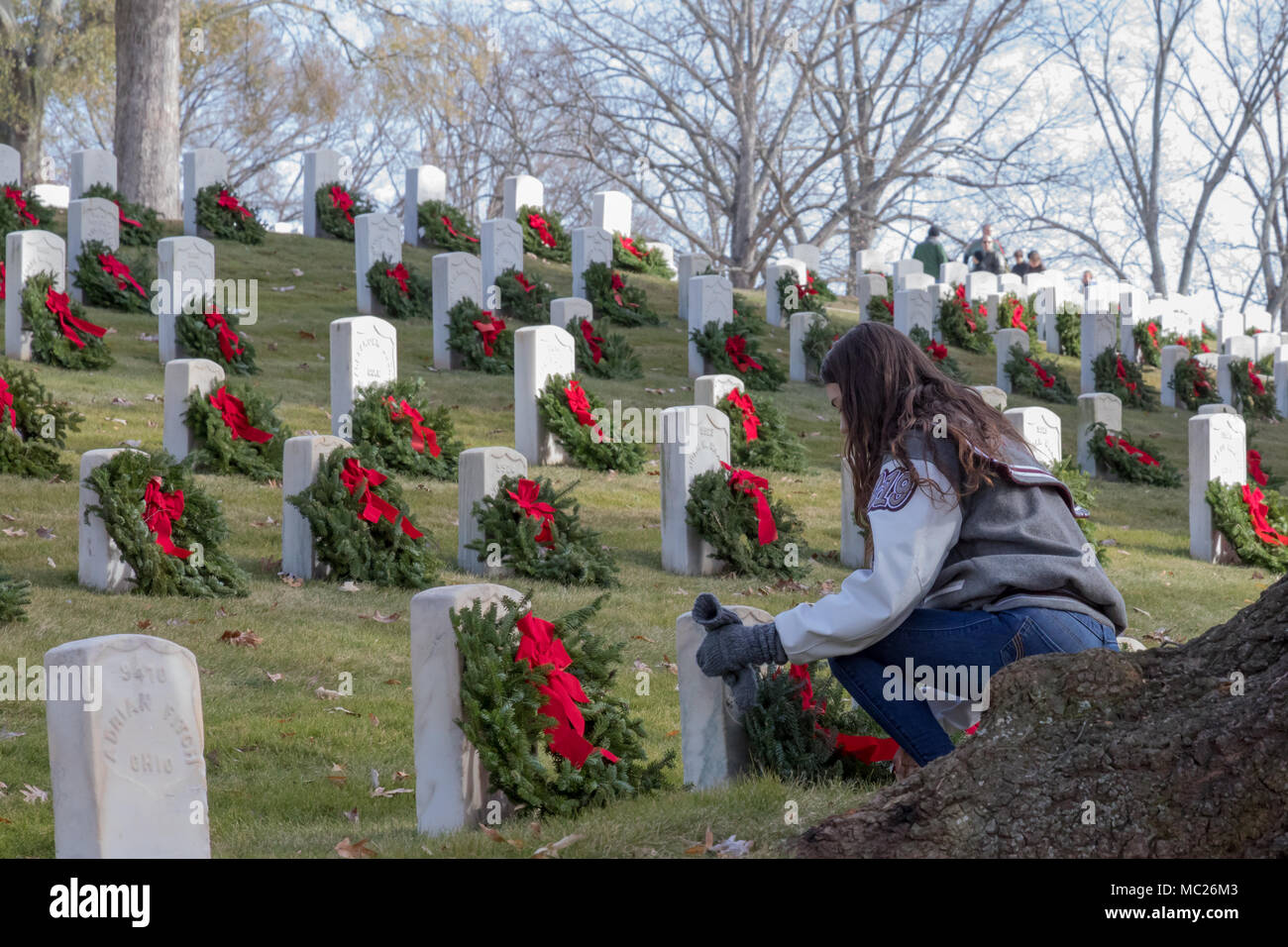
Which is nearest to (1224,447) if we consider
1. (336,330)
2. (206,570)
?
(336,330)

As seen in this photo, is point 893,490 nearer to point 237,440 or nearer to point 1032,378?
point 237,440

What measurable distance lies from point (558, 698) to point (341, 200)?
16.5m

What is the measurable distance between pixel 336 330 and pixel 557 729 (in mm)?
5993

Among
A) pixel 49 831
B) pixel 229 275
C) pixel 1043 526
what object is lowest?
pixel 49 831

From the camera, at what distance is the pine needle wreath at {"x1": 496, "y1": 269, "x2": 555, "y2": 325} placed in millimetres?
14281

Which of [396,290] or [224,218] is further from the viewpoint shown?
[224,218]

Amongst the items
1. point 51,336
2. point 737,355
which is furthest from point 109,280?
point 737,355

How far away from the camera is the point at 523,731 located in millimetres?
A: 3557

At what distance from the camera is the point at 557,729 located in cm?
362

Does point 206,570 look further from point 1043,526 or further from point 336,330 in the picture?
point 1043,526

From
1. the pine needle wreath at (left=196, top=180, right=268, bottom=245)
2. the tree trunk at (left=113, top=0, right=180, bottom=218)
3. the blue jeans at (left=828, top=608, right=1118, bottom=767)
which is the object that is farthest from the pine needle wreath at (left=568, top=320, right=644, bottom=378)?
the blue jeans at (left=828, top=608, right=1118, bottom=767)

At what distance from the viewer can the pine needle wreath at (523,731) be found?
348 cm

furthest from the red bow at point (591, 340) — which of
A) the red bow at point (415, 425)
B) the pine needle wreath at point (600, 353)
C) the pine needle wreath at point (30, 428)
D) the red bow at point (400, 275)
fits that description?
the pine needle wreath at point (30, 428)

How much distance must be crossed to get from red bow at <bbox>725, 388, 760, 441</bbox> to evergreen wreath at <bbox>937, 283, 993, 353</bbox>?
28.2 ft
